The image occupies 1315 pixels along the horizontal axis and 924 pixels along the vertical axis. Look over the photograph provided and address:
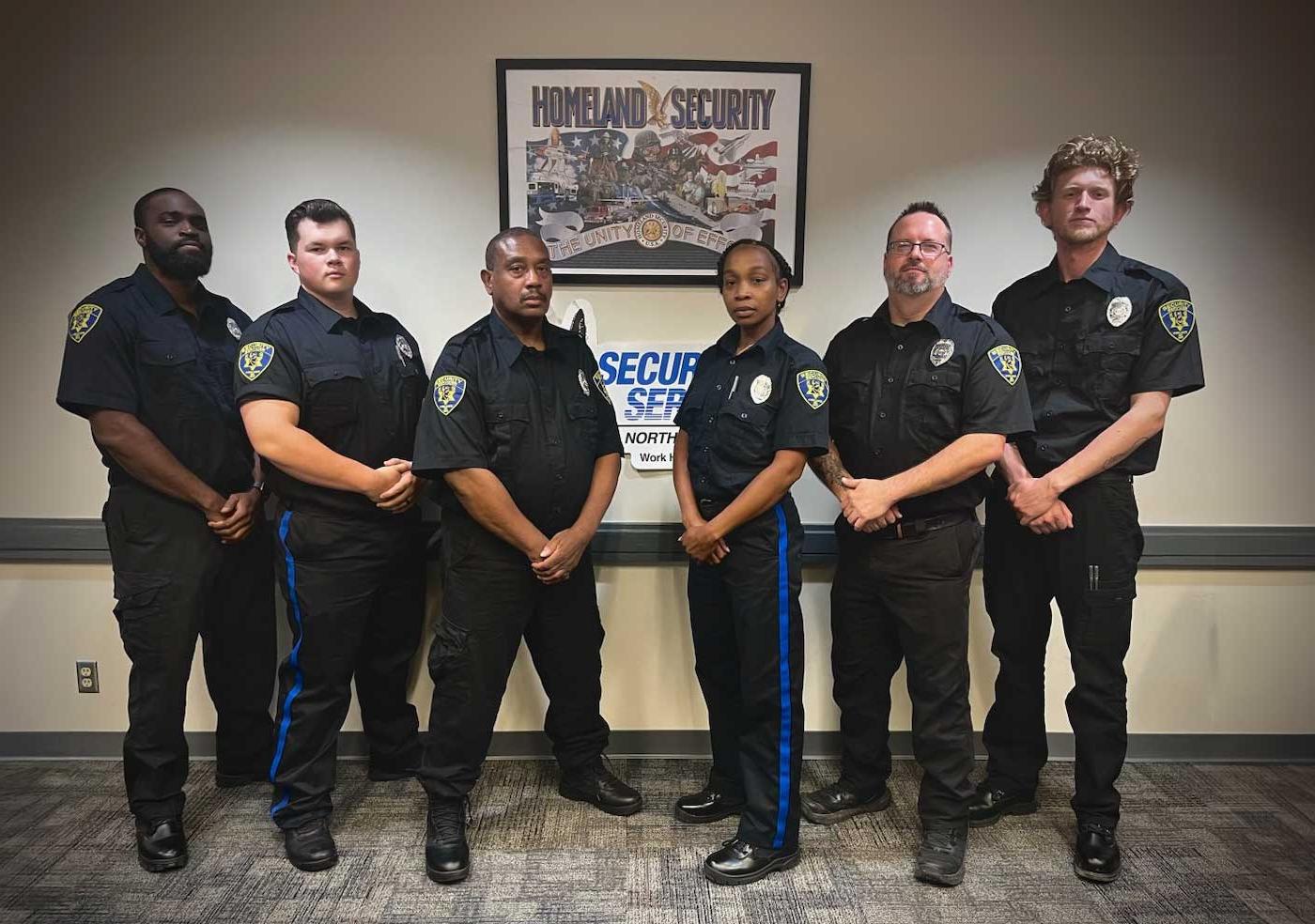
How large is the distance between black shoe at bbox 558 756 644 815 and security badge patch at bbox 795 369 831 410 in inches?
52.0

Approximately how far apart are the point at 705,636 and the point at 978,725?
120cm

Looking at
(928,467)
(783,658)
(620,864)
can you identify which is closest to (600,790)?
(620,864)

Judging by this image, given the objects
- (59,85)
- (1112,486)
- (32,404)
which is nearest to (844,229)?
(1112,486)

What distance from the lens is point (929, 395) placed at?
213cm

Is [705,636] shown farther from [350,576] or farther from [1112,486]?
[1112,486]

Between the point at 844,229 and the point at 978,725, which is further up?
the point at 844,229

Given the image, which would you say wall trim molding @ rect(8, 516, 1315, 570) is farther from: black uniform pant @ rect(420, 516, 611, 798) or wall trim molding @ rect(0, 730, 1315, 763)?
wall trim molding @ rect(0, 730, 1315, 763)

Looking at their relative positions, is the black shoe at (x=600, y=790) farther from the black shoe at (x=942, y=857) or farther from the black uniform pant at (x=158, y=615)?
the black uniform pant at (x=158, y=615)

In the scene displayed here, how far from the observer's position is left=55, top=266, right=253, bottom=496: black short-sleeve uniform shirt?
2.18 m

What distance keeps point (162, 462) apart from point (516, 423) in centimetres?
97

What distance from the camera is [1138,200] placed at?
2.69 metres

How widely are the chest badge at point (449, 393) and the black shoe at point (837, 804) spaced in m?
1.57

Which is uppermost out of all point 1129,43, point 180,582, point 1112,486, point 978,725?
point 1129,43

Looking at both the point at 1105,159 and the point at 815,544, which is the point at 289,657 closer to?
the point at 815,544
